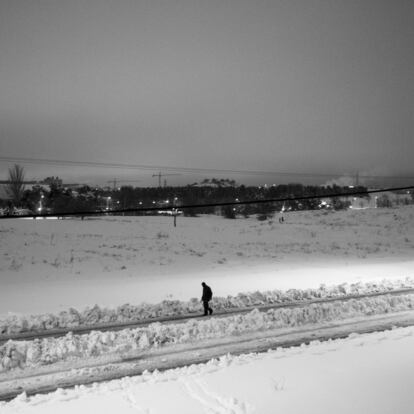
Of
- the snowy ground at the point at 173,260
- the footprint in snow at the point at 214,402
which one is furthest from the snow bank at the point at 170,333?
the snowy ground at the point at 173,260

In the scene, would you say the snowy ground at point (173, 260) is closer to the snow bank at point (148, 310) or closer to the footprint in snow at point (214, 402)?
the snow bank at point (148, 310)

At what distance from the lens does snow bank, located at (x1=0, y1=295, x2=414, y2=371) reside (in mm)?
9180

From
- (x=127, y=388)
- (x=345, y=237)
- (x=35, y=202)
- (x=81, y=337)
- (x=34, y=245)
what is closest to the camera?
(x=127, y=388)

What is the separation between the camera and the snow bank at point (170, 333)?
918 centimetres

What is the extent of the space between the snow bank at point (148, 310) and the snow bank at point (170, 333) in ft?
5.63

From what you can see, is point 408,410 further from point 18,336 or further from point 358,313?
point 18,336

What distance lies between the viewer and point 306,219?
210ft

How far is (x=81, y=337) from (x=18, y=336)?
7.01ft

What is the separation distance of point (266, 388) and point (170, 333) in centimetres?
352

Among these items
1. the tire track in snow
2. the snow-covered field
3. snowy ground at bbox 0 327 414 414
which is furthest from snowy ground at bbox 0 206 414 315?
snowy ground at bbox 0 327 414 414

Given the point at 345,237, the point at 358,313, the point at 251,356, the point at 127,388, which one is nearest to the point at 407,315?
the point at 358,313

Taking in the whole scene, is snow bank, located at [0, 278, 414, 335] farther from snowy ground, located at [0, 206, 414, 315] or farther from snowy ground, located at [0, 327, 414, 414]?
snowy ground, located at [0, 327, 414, 414]

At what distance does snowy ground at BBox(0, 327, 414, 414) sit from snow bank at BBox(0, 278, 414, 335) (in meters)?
4.44

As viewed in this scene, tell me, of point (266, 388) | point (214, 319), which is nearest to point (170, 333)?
point (214, 319)
